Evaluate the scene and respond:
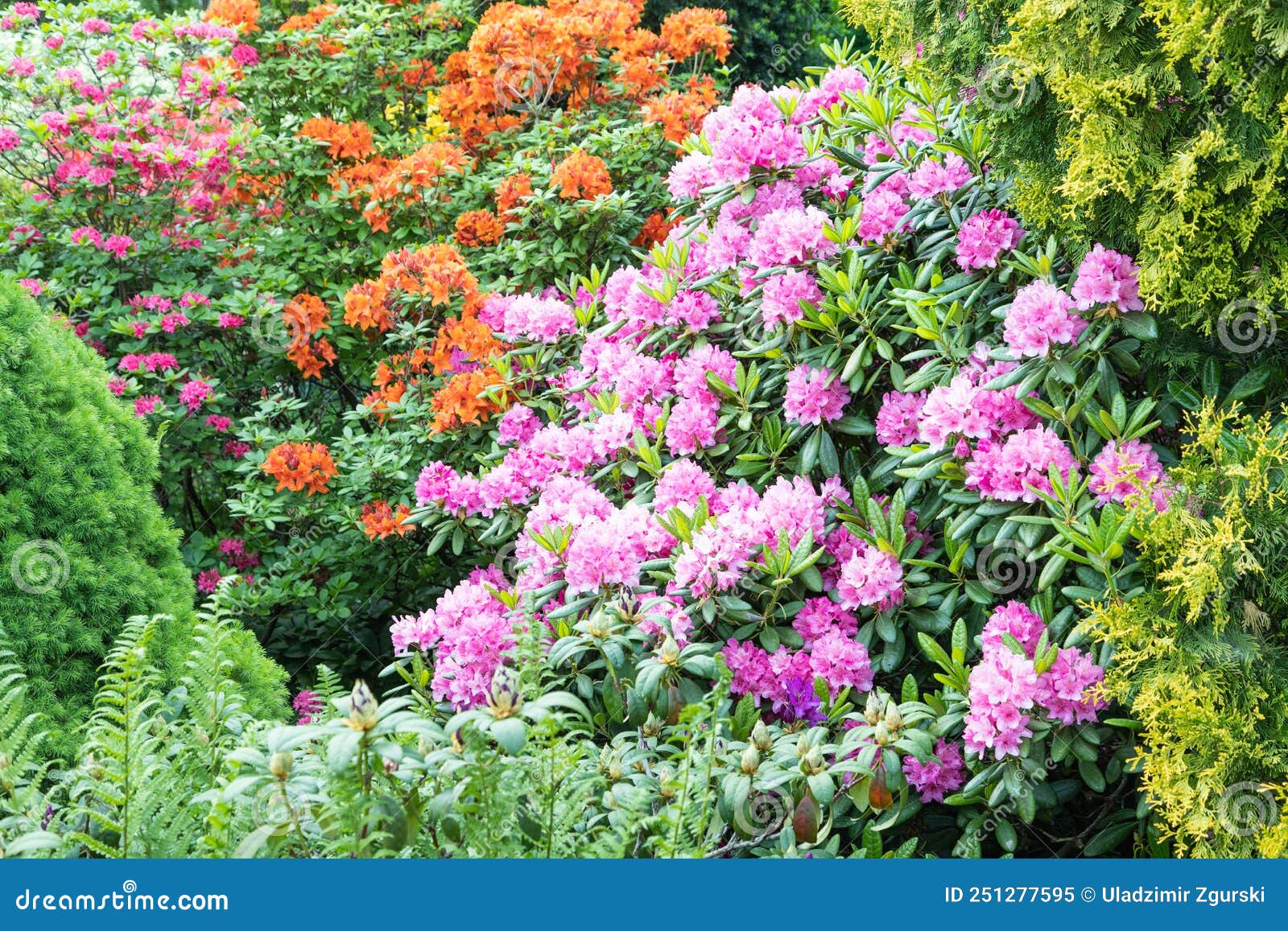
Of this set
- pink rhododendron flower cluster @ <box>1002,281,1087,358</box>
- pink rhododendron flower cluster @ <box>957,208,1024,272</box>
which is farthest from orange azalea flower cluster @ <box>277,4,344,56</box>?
pink rhododendron flower cluster @ <box>1002,281,1087,358</box>

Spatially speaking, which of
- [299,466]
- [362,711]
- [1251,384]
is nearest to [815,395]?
[1251,384]

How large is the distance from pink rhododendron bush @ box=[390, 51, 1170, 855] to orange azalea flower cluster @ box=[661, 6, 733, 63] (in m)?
2.09

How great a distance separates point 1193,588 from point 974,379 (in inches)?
28.3

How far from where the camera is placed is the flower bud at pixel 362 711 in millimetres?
1646

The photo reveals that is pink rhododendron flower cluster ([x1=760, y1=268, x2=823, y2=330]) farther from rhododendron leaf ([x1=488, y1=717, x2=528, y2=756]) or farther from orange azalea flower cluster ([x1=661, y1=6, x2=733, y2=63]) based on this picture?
orange azalea flower cluster ([x1=661, y1=6, x2=733, y2=63])

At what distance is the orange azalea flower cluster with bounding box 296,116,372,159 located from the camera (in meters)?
4.96

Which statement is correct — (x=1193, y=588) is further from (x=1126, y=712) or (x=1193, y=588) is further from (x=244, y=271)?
(x=244, y=271)

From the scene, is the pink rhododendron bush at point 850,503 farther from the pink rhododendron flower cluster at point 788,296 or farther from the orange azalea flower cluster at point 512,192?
the orange azalea flower cluster at point 512,192

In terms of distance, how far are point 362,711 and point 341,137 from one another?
12.8 ft

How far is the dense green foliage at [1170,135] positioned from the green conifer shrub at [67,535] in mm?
2410

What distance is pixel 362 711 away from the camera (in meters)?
1.66

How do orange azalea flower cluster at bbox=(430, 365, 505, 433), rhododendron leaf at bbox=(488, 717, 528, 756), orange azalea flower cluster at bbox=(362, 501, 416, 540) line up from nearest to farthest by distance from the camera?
rhododendron leaf at bbox=(488, 717, 528, 756)
orange azalea flower cluster at bbox=(430, 365, 505, 433)
orange azalea flower cluster at bbox=(362, 501, 416, 540)

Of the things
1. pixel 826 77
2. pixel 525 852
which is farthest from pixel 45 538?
pixel 826 77

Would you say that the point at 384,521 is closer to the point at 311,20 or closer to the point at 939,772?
the point at 939,772
